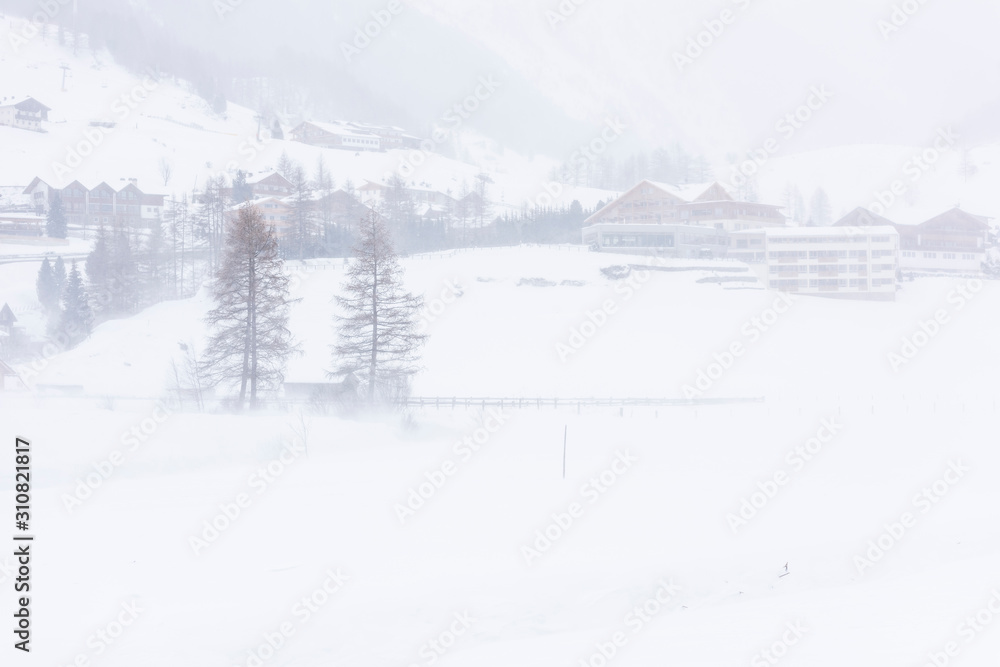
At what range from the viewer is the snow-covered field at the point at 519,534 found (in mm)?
12195

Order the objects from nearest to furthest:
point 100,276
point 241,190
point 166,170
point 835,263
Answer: point 100,276 < point 835,263 < point 241,190 < point 166,170

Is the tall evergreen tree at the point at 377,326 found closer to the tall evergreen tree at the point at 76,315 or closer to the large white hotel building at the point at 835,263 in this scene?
the tall evergreen tree at the point at 76,315

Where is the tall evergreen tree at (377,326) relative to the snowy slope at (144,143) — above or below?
below

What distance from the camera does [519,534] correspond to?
16.5 m

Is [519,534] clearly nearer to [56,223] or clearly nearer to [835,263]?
[835,263]

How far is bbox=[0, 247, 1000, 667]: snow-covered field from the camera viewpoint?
1220 cm

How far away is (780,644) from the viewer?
11766 mm

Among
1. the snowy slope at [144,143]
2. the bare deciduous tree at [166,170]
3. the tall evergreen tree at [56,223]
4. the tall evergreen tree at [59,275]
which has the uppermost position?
the snowy slope at [144,143]

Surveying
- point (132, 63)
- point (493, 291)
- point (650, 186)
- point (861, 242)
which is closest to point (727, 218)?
point (650, 186)

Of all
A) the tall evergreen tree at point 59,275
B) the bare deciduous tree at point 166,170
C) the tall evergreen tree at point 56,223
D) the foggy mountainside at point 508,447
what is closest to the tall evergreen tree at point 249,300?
the foggy mountainside at point 508,447

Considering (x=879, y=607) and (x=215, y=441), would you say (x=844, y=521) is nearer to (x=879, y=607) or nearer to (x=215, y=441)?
(x=879, y=607)

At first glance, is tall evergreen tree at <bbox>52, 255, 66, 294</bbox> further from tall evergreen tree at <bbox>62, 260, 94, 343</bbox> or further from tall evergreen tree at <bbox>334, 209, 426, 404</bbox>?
tall evergreen tree at <bbox>334, 209, 426, 404</bbox>

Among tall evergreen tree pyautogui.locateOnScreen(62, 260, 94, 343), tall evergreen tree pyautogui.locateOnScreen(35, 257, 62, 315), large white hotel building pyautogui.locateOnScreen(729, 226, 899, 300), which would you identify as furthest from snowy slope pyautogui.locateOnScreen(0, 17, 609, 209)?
large white hotel building pyautogui.locateOnScreen(729, 226, 899, 300)

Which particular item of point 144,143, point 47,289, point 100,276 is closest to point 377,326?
point 100,276
